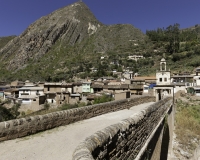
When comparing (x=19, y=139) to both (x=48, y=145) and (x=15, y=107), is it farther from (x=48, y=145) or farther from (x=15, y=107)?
(x=15, y=107)

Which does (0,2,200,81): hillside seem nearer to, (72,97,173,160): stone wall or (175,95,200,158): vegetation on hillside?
(175,95,200,158): vegetation on hillside

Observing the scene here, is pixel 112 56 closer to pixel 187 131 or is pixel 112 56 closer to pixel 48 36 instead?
pixel 48 36

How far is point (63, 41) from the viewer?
476 feet

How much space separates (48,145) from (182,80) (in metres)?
54.6

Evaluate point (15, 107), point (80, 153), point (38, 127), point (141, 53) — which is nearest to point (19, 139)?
point (38, 127)

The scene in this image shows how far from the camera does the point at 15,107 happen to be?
3391 centimetres

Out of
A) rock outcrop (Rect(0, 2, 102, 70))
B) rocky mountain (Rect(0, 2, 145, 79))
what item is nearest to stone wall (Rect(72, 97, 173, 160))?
rocky mountain (Rect(0, 2, 145, 79))

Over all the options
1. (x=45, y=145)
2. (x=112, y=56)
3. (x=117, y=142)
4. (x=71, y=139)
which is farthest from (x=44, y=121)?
(x=112, y=56)

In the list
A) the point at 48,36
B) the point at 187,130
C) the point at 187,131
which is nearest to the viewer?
the point at 187,131

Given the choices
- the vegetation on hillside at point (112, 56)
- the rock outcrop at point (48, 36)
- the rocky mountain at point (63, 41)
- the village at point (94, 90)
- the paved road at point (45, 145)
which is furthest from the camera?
the rock outcrop at point (48, 36)

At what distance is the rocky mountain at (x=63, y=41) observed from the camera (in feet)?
417

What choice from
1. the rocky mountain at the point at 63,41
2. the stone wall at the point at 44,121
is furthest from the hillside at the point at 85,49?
the stone wall at the point at 44,121

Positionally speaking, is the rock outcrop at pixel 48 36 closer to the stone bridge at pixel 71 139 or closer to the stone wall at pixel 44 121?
the stone wall at pixel 44 121

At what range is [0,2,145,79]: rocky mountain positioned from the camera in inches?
5005
